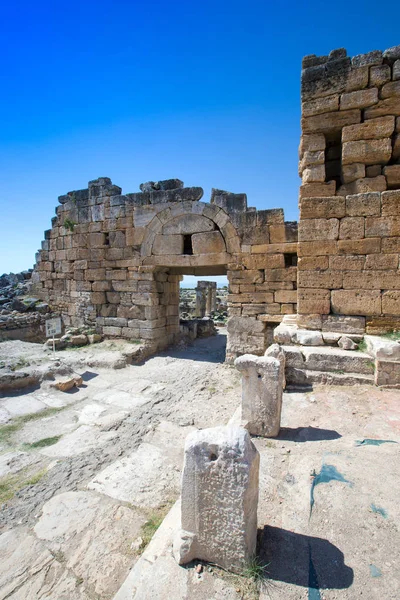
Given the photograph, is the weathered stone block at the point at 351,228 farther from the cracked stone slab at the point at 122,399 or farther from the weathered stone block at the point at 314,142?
the cracked stone slab at the point at 122,399

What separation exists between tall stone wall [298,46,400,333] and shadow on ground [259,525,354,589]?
387 centimetres

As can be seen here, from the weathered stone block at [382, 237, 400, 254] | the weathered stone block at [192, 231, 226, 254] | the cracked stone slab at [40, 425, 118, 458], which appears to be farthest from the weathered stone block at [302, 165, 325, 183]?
the cracked stone slab at [40, 425, 118, 458]

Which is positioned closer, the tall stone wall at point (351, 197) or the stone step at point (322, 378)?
the stone step at point (322, 378)

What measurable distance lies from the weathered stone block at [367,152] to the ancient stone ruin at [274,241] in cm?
1

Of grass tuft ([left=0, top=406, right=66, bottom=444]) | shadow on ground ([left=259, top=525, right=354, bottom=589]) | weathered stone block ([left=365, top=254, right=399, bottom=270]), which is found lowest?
grass tuft ([left=0, top=406, right=66, bottom=444])

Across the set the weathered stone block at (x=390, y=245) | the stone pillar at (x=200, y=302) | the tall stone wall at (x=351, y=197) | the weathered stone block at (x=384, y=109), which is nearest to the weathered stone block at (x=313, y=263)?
the tall stone wall at (x=351, y=197)

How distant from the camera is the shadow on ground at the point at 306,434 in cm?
293

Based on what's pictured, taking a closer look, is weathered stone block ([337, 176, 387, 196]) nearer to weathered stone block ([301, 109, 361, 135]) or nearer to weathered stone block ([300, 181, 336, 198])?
weathered stone block ([300, 181, 336, 198])

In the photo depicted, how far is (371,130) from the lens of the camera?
501cm

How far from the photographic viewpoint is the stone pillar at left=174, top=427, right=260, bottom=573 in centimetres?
164

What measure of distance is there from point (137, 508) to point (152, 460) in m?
0.80

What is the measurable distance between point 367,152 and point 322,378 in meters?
3.66

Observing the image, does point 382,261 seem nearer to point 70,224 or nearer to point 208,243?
point 208,243

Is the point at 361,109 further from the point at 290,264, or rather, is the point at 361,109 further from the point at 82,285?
the point at 82,285
